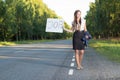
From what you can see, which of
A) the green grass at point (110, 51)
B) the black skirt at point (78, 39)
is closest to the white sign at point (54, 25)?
the black skirt at point (78, 39)

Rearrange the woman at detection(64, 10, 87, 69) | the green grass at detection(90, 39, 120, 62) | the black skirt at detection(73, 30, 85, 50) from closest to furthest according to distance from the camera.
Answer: the woman at detection(64, 10, 87, 69) → the black skirt at detection(73, 30, 85, 50) → the green grass at detection(90, 39, 120, 62)

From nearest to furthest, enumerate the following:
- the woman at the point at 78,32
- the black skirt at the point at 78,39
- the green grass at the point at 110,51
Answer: the woman at the point at 78,32
the black skirt at the point at 78,39
the green grass at the point at 110,51

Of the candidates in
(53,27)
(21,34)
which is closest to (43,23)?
(21,34)

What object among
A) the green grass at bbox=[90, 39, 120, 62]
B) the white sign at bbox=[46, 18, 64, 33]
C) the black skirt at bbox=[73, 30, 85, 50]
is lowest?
the green grass at bbox=[90, 39, 120, 62]

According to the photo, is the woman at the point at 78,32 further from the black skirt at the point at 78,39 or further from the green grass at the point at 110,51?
the green grass at the point at 110,51

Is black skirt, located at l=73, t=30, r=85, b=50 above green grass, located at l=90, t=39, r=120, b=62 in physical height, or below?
above

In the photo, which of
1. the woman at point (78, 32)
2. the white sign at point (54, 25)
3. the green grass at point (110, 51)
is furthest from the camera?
the green grass at point (110, 51)

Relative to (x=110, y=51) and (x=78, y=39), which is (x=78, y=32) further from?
(x=110, y=51)

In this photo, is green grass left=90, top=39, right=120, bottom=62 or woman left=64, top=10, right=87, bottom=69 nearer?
woman left=64, top=10, right=87, bottom=69

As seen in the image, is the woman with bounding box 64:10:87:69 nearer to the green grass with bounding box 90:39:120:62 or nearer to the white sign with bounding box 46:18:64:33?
the white sign with bounding box 46:18:64:33

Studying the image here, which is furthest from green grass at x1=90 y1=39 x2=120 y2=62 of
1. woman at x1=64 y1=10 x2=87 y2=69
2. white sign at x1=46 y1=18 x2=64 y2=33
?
white sign at x1=46 y1=18 x2=64 y2=33

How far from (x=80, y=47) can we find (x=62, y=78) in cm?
288

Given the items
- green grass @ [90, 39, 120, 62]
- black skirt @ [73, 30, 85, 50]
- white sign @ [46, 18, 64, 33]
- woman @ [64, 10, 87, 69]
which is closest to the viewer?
woman @ [64, 10, 87, 69]

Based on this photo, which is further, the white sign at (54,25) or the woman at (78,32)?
the white sign at (54,25)
